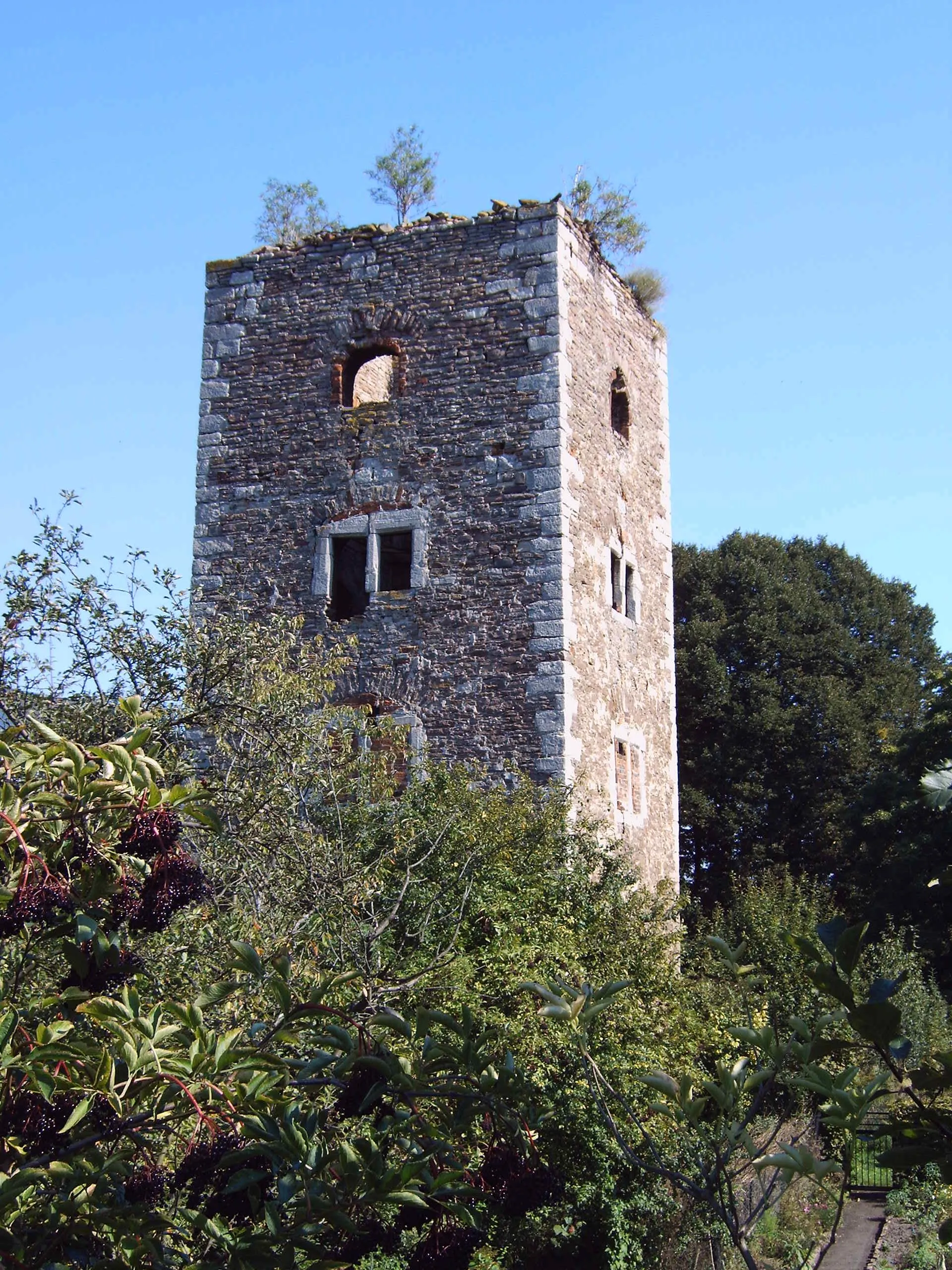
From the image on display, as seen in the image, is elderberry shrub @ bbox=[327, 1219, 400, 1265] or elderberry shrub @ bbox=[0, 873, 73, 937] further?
elderberry shrub @ bbox=[327, 1219, 400, 1265]

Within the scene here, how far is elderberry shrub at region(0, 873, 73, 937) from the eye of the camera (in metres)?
3.15

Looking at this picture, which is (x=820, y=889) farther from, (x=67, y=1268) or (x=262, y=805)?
(x=67, y=1268)

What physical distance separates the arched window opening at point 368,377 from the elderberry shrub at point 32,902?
33.0ft

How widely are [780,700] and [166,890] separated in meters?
23.5

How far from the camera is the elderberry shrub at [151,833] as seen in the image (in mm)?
3324

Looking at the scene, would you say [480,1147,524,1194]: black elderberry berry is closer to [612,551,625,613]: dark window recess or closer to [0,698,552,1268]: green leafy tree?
[0,698,552,1268]: green leafy tree

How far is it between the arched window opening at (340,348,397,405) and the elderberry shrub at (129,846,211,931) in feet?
32.6

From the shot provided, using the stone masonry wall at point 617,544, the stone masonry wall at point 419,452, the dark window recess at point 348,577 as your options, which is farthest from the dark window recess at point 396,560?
the stone masonry wall at point 617,544

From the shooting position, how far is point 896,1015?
2.93 m

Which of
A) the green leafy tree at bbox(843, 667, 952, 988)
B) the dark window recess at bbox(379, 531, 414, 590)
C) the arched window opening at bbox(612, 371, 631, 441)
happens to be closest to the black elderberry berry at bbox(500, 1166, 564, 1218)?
the dark window recess at bbox(379, 531, 414, 590)

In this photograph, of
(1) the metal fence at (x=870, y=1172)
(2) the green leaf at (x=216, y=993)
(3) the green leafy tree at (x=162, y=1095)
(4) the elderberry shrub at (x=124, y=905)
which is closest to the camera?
(3) the green leafy tree at (x=162, y=1095)

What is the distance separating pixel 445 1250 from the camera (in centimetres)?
326

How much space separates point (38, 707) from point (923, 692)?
2147cm

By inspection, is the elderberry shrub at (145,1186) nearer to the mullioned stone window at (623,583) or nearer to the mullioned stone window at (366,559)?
the mullioned stone window at (366,559)
